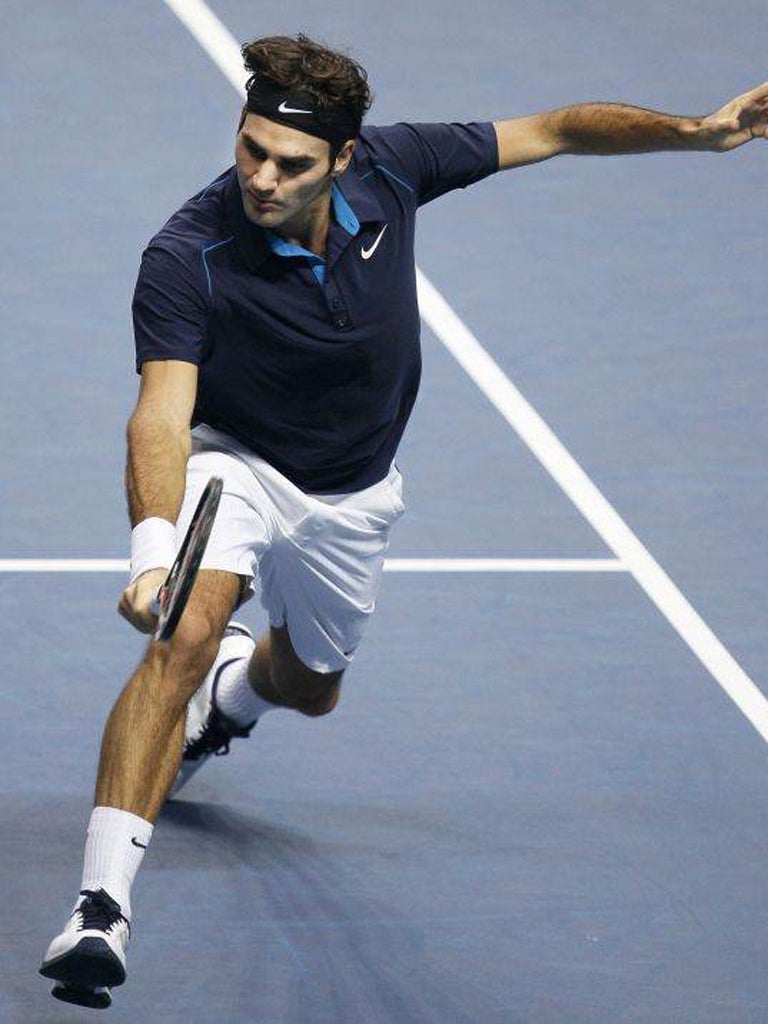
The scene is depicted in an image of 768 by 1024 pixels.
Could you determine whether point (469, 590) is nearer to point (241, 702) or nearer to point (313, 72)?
point (241, 702)

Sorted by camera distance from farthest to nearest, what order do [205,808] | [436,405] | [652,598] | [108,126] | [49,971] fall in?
[108,126], [436,405], [652,598], [205,808], [49,971]

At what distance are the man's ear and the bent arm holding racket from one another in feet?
2.16

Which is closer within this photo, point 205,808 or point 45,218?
point 205,808

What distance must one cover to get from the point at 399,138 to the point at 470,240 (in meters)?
4.02

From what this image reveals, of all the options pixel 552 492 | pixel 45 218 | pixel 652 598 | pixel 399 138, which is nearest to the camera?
pixel 399 138

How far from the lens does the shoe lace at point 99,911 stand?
5.46 metres

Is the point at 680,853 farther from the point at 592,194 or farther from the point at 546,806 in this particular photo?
the point at 592,194

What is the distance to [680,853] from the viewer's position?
6.82 meters

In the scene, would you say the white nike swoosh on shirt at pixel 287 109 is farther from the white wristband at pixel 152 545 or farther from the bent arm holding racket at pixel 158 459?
the white wristband at pixel 152 545

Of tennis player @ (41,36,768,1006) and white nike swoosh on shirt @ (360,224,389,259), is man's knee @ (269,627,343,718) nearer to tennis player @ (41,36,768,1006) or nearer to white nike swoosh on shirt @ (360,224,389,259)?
tennis player @ (41,36,768,1006)

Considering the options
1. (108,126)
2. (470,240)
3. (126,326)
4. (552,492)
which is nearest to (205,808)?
(552,492)

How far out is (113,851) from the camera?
5.60 meters

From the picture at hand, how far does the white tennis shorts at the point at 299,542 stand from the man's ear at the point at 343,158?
30.5 inches

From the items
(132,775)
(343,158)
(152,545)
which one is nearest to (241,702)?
(132,775)
